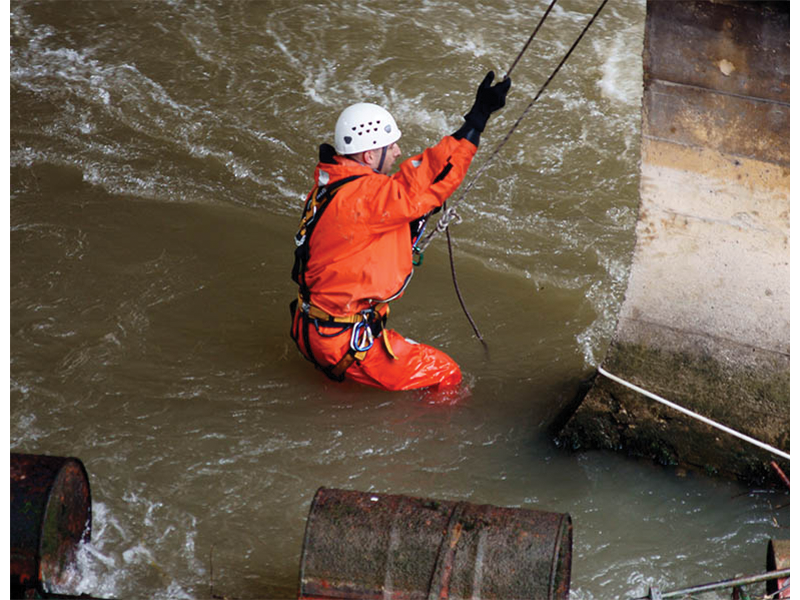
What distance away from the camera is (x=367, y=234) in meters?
5.28

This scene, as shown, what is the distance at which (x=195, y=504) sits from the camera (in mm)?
5523

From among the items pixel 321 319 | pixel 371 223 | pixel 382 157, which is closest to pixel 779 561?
pixel 371 223

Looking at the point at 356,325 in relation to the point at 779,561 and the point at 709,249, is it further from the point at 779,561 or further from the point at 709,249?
the point at 779,561

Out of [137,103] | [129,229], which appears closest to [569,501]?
[129,229]

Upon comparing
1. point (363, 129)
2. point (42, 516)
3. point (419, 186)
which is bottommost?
point (42, 516)

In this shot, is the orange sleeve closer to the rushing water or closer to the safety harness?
the safety harness

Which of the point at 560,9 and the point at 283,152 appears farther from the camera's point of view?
the point at 560,9

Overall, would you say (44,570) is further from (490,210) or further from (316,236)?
(490,210)

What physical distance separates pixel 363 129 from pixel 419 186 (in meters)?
0.51

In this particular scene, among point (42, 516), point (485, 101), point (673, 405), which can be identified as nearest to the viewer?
point (42, 516)

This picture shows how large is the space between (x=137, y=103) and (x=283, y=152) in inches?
62.1

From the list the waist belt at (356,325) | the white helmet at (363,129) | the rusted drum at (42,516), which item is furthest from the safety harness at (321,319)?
the rusted drum at (42,516)

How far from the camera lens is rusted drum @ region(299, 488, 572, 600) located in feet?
13.4

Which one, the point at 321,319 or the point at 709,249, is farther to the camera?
the point at 321,319
